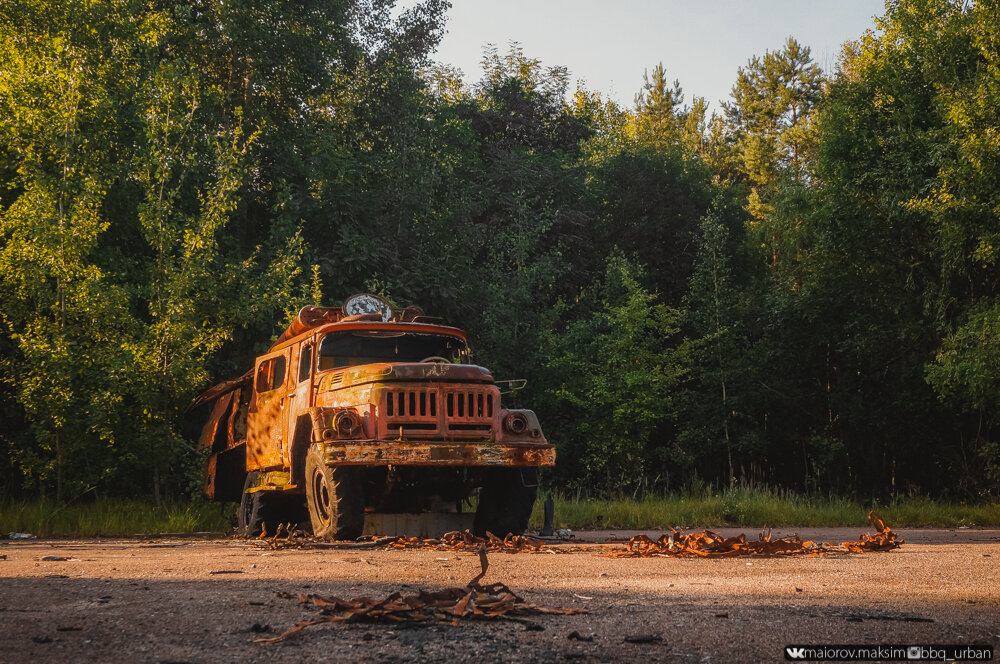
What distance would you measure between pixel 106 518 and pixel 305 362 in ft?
17.1

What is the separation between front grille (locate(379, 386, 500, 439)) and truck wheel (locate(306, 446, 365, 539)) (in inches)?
26.3

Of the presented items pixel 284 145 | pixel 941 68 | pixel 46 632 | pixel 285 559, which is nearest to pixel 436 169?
pixel 284 145

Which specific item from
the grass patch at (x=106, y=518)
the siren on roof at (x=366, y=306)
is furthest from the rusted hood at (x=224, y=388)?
the siren on roof at (x=366, y=306)

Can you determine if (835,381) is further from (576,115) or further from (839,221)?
(576,115)

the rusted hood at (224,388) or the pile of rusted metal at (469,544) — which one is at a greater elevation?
the rusted hood at (224,388)

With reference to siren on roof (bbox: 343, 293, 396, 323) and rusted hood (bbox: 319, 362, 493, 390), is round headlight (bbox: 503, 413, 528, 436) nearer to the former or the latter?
rusted hood (bbox: 319, 362, 493, 390)

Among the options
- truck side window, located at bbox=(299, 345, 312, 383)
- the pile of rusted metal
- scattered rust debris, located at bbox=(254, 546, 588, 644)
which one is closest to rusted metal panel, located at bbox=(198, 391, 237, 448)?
truck side window, located at bbox=(299, 345, 312, 383)

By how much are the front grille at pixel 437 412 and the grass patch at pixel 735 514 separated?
5.44 meters

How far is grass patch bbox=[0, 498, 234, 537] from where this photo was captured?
15.3 metres

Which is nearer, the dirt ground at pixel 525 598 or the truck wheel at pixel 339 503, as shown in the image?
the dirt ground at pixel 525 598

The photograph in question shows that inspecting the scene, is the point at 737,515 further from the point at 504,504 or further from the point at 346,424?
the point at 346,424

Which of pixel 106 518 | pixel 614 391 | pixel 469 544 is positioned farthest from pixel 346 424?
pixel 614 391

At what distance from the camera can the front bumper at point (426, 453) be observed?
1102 cm

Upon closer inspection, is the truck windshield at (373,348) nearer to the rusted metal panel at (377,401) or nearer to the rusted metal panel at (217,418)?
the rusted metal panel at (377,401)
